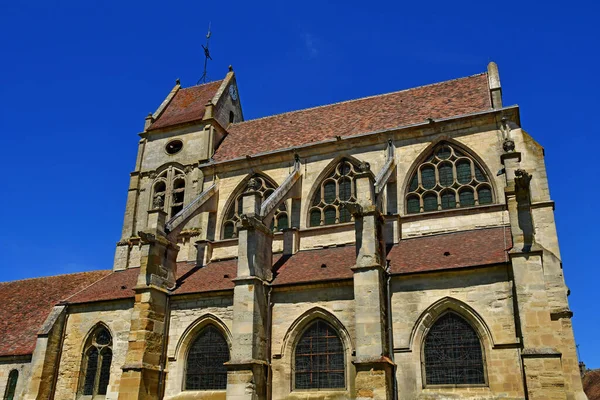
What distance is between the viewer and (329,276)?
1509 centimetres

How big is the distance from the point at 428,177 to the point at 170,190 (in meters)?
10.5

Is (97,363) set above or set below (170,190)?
below

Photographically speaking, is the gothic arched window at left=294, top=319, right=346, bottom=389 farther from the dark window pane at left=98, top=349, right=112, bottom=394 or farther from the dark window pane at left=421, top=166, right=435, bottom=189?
the dark window pane at left=98, top=349, right=112, bottom=394

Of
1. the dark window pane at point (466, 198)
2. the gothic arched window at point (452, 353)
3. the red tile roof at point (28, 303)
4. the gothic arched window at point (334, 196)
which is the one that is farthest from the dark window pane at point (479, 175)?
the red tile roof at point (28, 303)

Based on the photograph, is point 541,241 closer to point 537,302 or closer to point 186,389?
point 537,302

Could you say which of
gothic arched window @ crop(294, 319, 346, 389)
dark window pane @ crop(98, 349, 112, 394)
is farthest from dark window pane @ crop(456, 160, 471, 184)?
dark window pane @ crop(98, 349, 112, 394)

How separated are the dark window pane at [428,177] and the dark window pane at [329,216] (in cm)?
315

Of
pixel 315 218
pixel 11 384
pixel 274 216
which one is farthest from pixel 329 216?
pixel 11 384

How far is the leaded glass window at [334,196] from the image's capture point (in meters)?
19.0

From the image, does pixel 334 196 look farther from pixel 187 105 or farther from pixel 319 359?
pixel 187 105

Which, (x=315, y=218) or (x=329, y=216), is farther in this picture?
(x=315, y=218)

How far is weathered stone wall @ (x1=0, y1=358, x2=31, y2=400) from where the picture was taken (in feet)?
59.6

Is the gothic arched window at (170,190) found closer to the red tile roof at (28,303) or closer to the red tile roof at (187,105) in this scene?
the red tile roof at (187,105)

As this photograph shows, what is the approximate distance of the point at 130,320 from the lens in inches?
672
